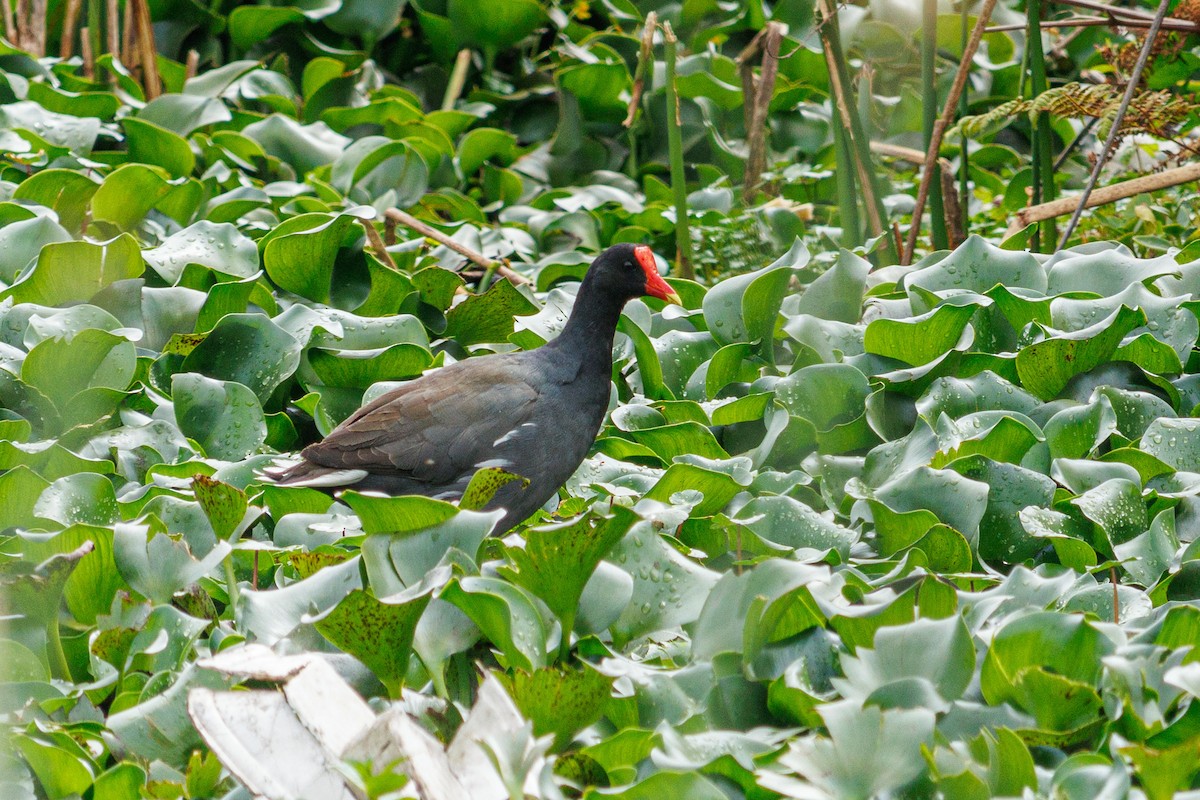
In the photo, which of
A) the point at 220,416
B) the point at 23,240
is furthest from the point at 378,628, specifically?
the point at 23,240

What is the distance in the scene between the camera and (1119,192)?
3.92 meters

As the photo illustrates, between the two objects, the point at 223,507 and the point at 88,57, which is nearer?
the point at 223,507

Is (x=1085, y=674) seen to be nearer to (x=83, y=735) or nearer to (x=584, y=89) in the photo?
(x=83, y=735)

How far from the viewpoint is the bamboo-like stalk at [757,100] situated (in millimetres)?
4785

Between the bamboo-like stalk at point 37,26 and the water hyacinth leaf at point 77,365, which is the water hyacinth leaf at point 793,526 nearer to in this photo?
the water hyacinth leaf at point 77,365

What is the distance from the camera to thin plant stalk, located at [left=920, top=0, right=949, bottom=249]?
3715 millimetres

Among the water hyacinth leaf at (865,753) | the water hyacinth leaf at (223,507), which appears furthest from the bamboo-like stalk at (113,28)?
the water hyacinth leaf at (865,753)

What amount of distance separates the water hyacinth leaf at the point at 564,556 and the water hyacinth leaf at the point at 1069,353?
4.89ft

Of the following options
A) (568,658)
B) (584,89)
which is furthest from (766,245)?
(568,658)

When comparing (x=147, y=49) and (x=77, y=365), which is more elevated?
(x=147, y=49)

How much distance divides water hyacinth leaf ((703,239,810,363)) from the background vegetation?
1 centimetres

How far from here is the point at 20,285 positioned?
11.8 ft

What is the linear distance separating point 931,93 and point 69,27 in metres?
3.95

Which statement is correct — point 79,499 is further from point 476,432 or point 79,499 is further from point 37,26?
point 37,26
